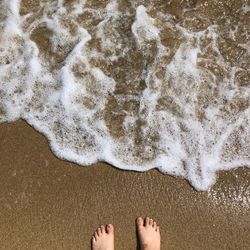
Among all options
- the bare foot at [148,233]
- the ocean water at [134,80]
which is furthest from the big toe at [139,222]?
the ocean water at [134,80]

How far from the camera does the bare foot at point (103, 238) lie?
3259 millimetres

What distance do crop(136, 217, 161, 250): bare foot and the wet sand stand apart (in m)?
0.05

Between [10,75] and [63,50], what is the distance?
48cm

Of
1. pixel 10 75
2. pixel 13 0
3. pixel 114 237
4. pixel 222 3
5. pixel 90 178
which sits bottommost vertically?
pixel 114 237

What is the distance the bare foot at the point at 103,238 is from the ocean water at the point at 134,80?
484 millimetres

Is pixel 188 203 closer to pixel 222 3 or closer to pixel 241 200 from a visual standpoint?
pixel 241 200

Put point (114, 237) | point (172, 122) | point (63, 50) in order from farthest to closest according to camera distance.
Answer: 1. point (63, 50)
2. point (172, 122)
3. point (114, 237)

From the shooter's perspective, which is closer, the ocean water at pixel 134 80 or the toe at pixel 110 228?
the toe at pixel 110 228

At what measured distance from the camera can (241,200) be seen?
333cm

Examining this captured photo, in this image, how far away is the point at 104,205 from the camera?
332 cm

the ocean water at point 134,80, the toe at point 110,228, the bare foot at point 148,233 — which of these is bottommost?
the toe at point 110,228

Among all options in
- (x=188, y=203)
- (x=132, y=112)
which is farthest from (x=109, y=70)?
(x=188, y=203)

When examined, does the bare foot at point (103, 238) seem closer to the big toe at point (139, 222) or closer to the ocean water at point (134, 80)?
the big toe at point (139, 222)

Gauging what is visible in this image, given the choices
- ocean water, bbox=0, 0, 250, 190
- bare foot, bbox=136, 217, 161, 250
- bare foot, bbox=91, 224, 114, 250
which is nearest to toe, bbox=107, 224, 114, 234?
bare foot, bbox=91, 224, 114, 250
